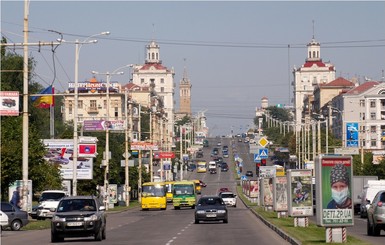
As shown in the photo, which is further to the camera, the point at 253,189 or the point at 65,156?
the point at 253,189

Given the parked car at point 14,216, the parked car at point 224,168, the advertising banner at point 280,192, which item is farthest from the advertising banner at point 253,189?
the parked car at point 224,168

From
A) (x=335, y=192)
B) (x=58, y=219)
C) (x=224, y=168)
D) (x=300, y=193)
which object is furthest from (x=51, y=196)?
(x=224, y=168)

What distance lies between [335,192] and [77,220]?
10.6 meters

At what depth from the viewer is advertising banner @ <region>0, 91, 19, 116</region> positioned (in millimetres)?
47844

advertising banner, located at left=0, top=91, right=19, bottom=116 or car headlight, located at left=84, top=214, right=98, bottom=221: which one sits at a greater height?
advertising banner, located at left=0, top=91, right=19, bottom=116

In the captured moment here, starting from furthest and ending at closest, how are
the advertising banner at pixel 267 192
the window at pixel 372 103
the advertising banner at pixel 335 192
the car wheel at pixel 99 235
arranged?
the window at pixel 372 103 → the advertising banner at pixel 267 192 → the car wheel at pixel 99 235 → the advertising banner at pixel 335 192

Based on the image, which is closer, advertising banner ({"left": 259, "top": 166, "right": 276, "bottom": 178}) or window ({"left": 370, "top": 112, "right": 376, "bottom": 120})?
advertising banner ({"left": 259, "top": 166, "right": 276, "bottom": 178})

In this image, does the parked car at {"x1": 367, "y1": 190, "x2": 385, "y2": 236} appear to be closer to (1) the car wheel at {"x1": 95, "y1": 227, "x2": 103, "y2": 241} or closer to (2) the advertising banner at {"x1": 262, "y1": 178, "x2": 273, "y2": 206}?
(1) the car wheel at {"x1": 95, "y1": 227, "x2": 103, "y2": 241}

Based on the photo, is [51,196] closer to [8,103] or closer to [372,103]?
[8,103]

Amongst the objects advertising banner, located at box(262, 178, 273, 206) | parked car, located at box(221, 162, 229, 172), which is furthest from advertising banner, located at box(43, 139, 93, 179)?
parked car, located at box(221, 162, 229, 172)

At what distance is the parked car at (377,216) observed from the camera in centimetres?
3862

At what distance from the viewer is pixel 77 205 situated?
38406mm

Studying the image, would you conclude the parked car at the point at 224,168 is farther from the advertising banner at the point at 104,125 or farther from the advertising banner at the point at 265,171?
the advertising banner at the point at 265,171

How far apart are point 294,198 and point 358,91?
484 feet
